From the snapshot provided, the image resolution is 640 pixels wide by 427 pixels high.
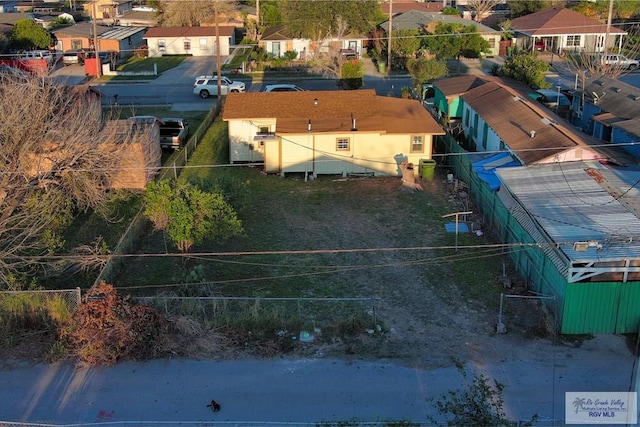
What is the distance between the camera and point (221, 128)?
33.5 metres

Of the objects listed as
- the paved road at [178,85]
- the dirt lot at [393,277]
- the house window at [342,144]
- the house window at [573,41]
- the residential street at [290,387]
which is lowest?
the residential street at [290,387]

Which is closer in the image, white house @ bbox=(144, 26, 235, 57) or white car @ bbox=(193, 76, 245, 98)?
white car @ bbox=(193, 76, 245, 98)

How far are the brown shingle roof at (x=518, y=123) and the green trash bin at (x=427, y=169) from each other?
2633 mm

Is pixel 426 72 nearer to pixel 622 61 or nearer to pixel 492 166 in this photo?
pixel 622 61

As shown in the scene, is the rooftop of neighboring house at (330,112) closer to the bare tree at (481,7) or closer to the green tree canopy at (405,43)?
the green tree canopy at (405,43)

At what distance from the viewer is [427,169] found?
2638 cm

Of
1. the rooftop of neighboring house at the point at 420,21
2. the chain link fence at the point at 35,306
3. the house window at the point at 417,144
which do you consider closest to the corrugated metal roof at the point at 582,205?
the house window at the point at 417,144

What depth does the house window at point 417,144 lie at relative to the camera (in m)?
27.0

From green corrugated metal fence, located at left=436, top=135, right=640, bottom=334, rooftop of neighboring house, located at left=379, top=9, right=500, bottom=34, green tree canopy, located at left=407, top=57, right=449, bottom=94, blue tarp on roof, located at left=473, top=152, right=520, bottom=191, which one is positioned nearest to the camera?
green corrugated metal fence, located at left=436, top=135, right=640, bottom=334

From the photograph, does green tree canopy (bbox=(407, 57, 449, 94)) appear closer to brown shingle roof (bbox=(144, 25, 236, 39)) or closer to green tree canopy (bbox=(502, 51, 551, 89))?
green tree canopy (bbox=(502, 51, 551, 89))

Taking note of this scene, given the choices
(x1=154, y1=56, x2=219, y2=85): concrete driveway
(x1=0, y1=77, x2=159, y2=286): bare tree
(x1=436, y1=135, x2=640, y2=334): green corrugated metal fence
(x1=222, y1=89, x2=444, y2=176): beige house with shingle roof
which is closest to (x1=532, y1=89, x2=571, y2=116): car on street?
(x1=222, y1=89, x2=444, y2=176): beige house with shingle roof

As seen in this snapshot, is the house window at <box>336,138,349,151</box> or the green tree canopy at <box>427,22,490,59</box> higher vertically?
the green tree canopy at <box>427,22,490,59</box>

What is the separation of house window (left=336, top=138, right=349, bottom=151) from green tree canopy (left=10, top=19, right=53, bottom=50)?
1576 inches

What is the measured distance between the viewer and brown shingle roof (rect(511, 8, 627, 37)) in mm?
54312
